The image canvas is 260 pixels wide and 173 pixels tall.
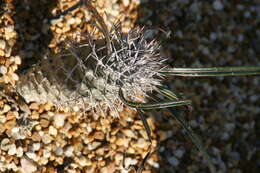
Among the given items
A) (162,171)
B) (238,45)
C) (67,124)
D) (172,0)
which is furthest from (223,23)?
(67,124)

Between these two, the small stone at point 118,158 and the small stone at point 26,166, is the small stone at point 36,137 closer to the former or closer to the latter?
the small stone at point 26,166

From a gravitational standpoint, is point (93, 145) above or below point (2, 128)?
below

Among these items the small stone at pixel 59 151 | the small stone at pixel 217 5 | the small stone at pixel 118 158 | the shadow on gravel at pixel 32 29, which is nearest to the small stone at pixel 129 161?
the small stone at pixel 118 158

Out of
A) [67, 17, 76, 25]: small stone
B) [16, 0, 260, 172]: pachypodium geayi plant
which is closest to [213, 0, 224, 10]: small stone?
[67, 17, 76, 25]: small stone

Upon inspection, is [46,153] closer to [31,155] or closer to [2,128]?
[31,155]

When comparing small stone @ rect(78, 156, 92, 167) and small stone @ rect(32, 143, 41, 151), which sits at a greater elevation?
small stone @ rect(32, 143, 41, 151)

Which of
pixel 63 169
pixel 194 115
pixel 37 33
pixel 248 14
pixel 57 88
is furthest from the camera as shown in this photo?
pixel 248 14

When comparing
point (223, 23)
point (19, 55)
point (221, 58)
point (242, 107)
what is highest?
point (19, 55)

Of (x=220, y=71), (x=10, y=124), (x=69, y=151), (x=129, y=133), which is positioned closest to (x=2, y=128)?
(x=10, y=124)

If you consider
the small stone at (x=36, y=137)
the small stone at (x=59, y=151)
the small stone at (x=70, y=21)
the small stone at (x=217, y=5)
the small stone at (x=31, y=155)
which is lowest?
the small stone at (x=59, y=151)

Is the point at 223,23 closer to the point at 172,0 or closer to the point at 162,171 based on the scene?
the point at 172,0

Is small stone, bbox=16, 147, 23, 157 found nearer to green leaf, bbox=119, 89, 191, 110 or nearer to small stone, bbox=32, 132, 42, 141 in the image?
small stone, bbox=32, 132, 42, 141
